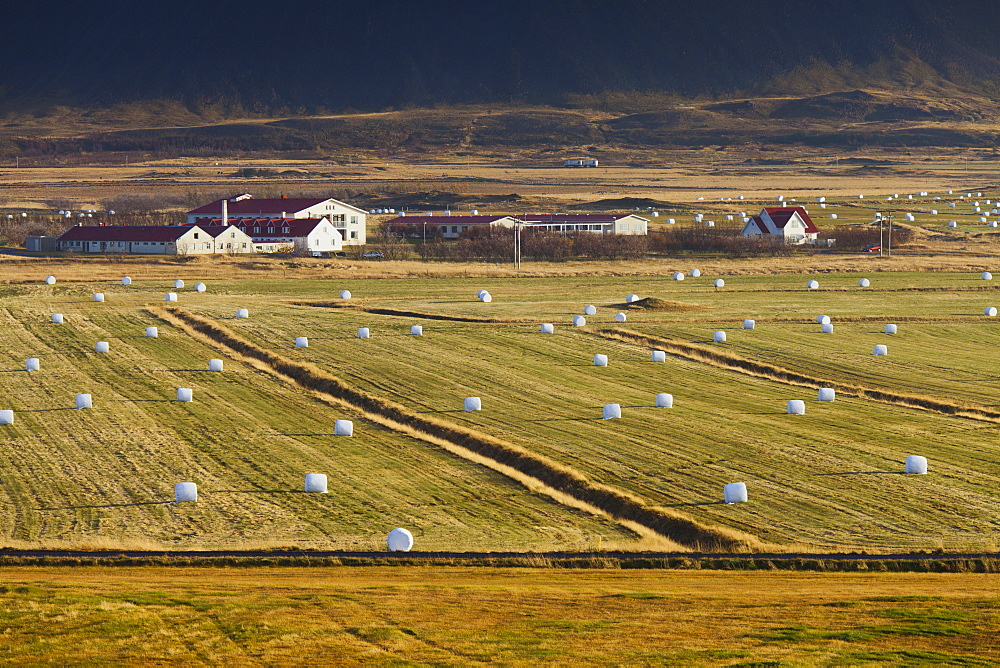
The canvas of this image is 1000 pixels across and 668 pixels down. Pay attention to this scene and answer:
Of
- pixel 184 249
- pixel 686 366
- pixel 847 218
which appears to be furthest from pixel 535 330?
pixel 847 218

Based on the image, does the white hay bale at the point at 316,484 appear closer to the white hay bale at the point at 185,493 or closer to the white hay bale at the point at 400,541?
the white hay bale at the point at 185,493

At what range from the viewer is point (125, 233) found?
396ft

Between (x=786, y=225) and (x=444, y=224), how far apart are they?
1353 inches

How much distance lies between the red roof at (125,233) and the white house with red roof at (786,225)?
5189 cm

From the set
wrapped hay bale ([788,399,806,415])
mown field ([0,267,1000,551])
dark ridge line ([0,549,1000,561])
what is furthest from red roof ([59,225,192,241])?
dark ridge line ([0,549,1000,561])

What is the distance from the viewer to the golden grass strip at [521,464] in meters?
33.4

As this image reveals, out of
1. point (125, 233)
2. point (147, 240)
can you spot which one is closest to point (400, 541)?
point (147, 240)

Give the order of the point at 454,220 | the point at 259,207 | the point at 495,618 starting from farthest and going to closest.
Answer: the point at 259,207, the point at 454,220, the point at 495,618

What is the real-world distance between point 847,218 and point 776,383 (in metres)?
105

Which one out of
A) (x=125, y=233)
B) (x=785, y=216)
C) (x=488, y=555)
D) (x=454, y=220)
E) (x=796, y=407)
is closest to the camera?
(x=488, y=555)

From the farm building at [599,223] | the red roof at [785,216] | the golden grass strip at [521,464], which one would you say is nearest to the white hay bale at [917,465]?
the golden grass strip at [521,464]

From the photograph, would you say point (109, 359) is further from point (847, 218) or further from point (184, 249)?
point (847, 218)

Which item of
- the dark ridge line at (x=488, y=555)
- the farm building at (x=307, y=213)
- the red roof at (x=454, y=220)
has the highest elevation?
the farm building at (x=307, y=213)

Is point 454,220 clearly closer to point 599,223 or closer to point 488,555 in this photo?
point 599,223
